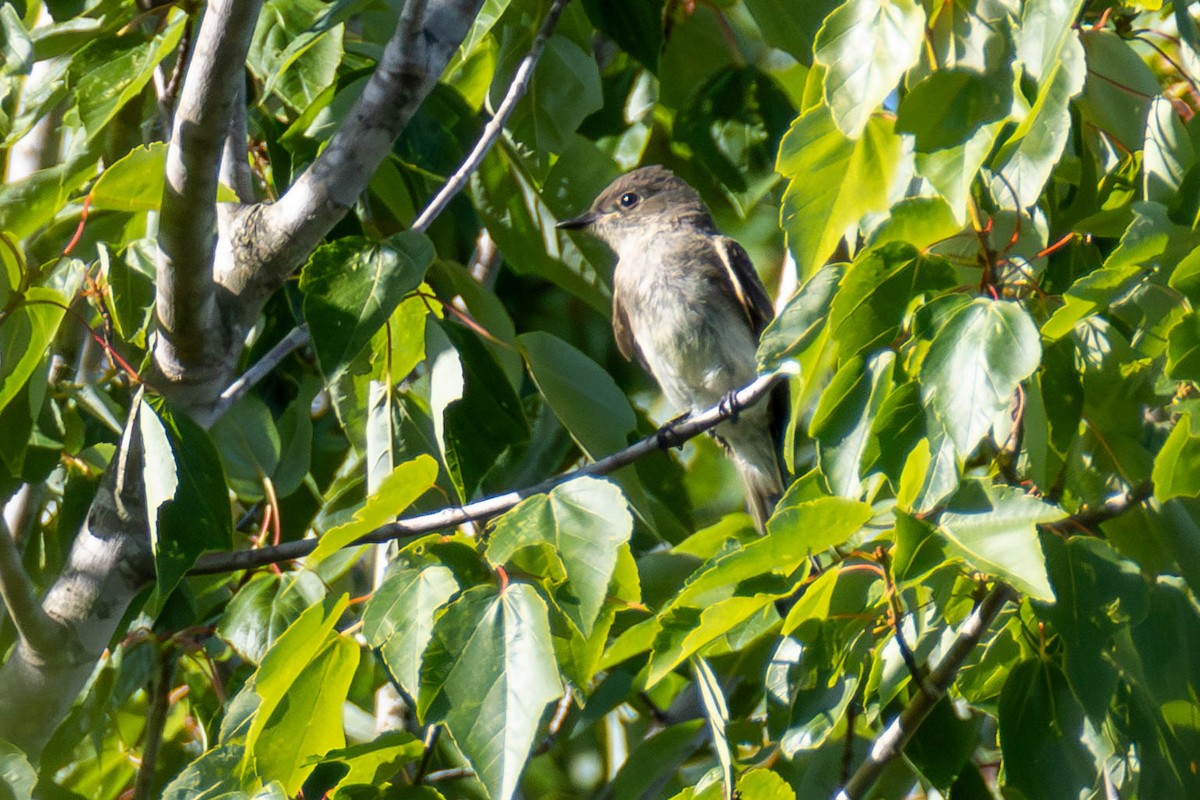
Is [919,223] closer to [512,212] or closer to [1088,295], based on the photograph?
[1088,295]

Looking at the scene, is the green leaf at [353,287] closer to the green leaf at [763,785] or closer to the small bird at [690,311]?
the green leaf at [763,785]

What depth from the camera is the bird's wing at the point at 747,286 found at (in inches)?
188

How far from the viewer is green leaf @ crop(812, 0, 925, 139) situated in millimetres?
1639

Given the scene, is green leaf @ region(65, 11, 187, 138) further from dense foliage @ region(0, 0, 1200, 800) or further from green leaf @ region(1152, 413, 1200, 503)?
green leaf @ region(1152, 413, 1200, 503)

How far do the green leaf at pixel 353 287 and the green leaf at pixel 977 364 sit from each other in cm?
95

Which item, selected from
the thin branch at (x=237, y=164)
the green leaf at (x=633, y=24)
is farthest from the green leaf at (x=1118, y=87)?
the thin branch at (x=237, y=164)

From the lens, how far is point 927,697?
218 cm

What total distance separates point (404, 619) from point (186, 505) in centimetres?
70

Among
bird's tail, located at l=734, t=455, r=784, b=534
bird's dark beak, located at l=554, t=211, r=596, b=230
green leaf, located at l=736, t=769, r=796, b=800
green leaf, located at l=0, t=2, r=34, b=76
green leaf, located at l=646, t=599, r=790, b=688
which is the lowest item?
bird's tail, located at l=734, t=455, r=784, b=534

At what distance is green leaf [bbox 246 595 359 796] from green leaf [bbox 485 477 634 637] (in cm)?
31

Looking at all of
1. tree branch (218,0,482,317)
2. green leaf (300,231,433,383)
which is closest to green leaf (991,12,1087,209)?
green leaf (300,231,433,383)

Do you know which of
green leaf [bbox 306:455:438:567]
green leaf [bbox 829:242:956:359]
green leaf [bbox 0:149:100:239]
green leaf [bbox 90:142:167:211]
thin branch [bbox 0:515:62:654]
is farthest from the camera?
thin branch [bbox 0:515:62:654]

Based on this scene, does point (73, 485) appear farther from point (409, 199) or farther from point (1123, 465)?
point (1123, 465)

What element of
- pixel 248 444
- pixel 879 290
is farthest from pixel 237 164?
pixel 879 290
